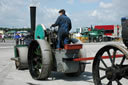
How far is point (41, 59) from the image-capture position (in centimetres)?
594

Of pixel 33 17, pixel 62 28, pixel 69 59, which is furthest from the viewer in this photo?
pixel 33 17

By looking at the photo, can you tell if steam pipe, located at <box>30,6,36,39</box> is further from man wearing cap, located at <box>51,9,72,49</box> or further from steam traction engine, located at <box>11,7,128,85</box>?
man wearing cap, located at <box>51,9,72,49</box>

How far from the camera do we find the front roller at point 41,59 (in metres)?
5.56

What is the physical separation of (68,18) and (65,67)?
142 cm

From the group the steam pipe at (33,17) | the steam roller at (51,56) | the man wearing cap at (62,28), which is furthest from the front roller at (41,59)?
the steam pipe at (33,17)

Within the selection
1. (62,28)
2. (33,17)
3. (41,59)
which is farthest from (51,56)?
(33,17)

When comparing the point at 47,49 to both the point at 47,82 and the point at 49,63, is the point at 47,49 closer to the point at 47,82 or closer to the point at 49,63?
the point at 49,63

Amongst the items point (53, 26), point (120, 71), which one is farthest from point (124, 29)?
point (53, 26)

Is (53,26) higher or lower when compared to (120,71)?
higher

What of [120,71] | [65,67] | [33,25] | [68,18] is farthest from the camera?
[33,25]

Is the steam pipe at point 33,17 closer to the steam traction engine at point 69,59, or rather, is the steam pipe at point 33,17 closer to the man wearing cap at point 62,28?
the steam traction engine at point 69,59

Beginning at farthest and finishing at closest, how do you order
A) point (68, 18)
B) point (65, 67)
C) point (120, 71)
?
point (68, 18), point (65, 67), point (120, 71)

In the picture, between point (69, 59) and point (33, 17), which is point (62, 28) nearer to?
point (69, 59)

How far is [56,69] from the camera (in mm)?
5770
